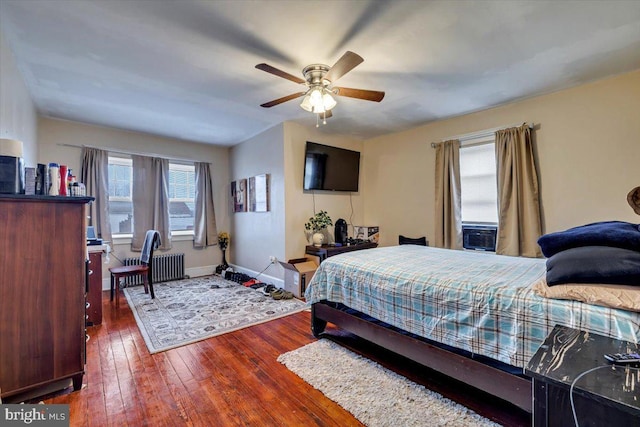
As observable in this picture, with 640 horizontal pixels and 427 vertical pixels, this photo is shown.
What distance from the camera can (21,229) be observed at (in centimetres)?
168

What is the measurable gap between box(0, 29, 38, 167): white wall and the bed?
113 inches

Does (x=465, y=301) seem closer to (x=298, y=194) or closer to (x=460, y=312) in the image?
(x=460, y=312)

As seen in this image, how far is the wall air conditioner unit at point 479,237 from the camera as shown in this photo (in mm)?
3631

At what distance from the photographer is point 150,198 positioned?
15.5 ft

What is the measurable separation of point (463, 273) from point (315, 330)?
4.78ft

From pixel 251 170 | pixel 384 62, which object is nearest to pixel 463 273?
pixel 384 62

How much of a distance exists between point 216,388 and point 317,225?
8.81 feet

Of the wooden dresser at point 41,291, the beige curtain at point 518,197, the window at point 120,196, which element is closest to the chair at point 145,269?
the window at point 120,196

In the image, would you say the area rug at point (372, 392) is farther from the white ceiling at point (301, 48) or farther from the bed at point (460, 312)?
the white ceiling at point (301, 48)

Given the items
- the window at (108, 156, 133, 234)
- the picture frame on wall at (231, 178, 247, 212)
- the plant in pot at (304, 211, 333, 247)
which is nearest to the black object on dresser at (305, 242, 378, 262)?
the plant in pot at (304, 211, 333, 247)

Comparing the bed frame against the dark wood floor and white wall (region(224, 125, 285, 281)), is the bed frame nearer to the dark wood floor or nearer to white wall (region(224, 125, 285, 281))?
the dark wood floor

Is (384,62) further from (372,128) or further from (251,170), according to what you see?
(251,170)

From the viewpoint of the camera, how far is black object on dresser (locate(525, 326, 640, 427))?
67 centimetres

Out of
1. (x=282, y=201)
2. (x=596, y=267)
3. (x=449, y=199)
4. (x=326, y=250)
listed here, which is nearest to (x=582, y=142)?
(x=449, y=199)
